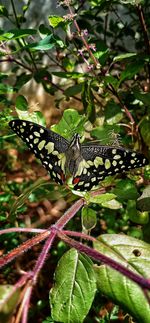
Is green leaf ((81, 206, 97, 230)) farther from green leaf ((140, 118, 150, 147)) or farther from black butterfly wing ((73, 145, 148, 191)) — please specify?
green leaf ((140, 118, 150, 147))

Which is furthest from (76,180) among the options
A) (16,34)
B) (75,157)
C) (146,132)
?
(16,34)

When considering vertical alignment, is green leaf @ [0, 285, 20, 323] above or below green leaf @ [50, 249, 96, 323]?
above

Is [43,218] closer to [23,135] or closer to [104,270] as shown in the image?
[23,135]

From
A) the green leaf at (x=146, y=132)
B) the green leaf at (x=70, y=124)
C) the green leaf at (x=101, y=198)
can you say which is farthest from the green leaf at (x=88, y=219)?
the green leaf at (x=146, y=132)

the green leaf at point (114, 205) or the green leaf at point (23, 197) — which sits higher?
the green leaf at point (23, 197)

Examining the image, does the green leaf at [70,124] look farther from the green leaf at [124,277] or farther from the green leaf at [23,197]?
the green leaf at [124,277]

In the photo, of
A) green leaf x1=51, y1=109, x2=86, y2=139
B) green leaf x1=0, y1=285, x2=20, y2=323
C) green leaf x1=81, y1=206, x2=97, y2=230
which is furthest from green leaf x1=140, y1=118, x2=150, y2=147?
green leaf x1=0, y1=285, x2=20, y2=323

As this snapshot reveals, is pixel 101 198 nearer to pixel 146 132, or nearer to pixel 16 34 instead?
pixel 146 132
